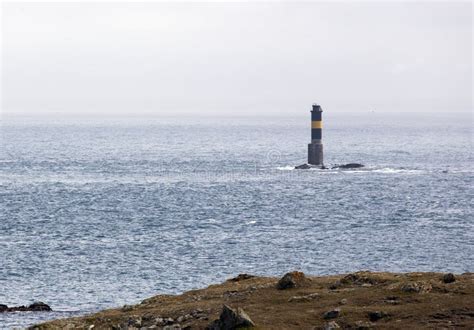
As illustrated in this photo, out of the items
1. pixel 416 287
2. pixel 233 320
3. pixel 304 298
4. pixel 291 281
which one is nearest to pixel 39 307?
pixel 291 281

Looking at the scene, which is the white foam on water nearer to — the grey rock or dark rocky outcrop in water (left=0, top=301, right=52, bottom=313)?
dark rocky outcrop in water (left=0, top=301, right=52, bottom=313)

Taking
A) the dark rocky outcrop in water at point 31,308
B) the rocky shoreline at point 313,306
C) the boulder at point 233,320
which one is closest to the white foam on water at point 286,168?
the dark rocky outcrop in water at point 31,308

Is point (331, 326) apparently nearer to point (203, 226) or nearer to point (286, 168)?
point (203, 226)

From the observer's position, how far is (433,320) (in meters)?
29.3

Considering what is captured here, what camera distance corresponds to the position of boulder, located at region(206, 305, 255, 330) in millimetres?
29688

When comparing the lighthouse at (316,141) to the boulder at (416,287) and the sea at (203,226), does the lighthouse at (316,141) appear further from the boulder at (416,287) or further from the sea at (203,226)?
the boulder at (416,287)

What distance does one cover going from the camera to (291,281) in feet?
115

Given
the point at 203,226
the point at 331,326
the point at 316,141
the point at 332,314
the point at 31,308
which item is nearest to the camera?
the point at 331,326

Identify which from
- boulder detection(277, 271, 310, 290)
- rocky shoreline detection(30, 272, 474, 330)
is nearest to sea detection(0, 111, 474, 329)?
rocky shoreline detection(30, 272, 474, 330)

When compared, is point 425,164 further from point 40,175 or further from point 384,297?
point 384,297

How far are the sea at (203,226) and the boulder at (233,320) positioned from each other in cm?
1607

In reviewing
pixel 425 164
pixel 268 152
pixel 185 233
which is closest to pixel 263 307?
pixel 185 233

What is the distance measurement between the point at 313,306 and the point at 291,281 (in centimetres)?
296

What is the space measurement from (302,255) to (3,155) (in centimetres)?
11616
